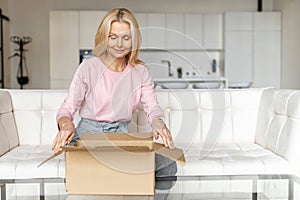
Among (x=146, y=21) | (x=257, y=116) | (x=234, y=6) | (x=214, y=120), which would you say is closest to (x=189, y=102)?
(x=214, y=120)

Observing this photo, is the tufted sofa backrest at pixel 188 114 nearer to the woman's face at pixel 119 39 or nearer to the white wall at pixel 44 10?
the woman's face at pixel 119 39

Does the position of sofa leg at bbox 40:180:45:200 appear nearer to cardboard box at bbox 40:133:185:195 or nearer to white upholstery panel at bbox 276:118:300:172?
cardboard box at bbox 40:133:185:195

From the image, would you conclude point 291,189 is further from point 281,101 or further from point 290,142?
point 281,101

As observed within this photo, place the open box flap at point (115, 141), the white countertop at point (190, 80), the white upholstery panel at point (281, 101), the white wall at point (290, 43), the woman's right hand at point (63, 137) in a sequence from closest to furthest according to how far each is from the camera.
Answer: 1. the open box flap at point (115, 141)
2. the woman's right hand at point (63, 137)
3. the white upholstery panel at point (281, 101)
4. the white wall at point (290, 43)
5. the white countertop at point (190, 80)

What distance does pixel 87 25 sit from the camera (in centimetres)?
664

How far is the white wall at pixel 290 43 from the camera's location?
6047mm

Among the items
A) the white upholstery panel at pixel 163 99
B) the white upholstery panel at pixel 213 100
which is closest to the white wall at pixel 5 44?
the white upholstery panel at pixel 163 99

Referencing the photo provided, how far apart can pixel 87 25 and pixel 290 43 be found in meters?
3.25

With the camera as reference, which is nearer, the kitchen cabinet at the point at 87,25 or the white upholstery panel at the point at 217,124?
the white upholstery panel at the point at 217,124

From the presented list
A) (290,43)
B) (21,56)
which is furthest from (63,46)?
(290,43)

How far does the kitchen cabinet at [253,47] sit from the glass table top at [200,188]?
16.9 feet

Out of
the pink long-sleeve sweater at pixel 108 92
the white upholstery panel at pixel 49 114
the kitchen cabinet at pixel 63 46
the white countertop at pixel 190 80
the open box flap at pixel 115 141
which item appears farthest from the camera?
the kitchen cabinet at pixel 63 46

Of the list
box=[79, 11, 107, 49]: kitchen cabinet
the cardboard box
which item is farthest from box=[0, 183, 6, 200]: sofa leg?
box=[79, 11, 107, 49]: kitchen cabinet

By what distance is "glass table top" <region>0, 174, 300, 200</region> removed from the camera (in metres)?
1.61
